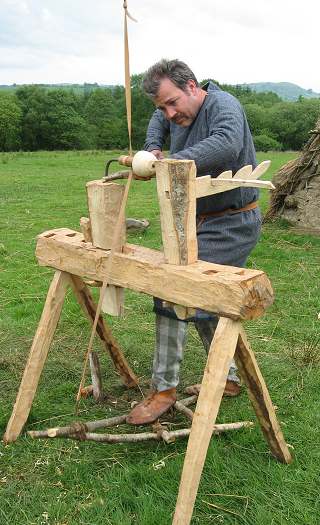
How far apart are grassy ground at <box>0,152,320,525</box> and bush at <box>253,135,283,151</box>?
29.4 meters

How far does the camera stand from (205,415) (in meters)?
2.58

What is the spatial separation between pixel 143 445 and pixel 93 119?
48885mm

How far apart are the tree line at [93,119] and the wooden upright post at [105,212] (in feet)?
120

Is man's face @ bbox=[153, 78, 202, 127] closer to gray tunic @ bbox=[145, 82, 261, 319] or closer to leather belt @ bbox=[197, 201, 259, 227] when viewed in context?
gray tunic @ bbox=[145, 82, 261, 319]

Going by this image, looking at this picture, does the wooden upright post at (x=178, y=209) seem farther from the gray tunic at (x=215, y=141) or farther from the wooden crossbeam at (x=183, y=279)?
the gray tunic at (x=215, y=141)

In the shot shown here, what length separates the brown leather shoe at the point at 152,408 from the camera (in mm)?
3545

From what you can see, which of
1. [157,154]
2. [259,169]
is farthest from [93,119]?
[259,169]

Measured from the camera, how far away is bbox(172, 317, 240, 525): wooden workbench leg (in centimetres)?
258

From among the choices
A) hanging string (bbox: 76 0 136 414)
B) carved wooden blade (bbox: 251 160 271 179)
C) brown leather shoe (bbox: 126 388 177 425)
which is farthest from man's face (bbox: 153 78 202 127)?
brown leather shoe (bbox: 126 388 177 425)

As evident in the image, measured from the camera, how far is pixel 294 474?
3154 millimetres

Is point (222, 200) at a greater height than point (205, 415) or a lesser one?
greater

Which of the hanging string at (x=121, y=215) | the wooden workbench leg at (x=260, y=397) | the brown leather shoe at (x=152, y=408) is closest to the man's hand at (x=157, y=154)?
the hanging string at (x=121, y=215)

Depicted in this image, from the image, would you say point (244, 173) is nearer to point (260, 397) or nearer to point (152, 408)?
point (260, 397)

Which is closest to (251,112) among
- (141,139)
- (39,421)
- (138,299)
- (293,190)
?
(141,139)
